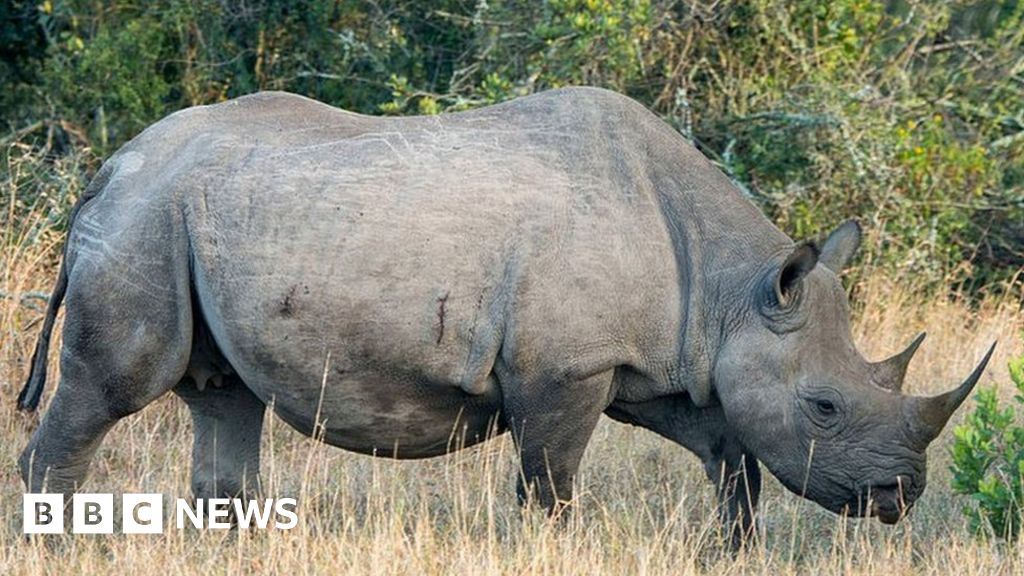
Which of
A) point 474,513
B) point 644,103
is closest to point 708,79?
point 644,103

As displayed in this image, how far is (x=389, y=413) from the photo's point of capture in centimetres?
648

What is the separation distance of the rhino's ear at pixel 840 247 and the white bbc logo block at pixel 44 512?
10.1 ft

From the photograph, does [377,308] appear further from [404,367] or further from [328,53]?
[328,53]

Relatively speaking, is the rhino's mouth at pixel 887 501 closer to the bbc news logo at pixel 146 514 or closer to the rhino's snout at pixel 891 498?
the rhino's snout at pixel 891 498

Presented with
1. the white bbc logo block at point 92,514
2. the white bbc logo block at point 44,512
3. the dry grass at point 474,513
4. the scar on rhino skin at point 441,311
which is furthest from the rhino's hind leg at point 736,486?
the white bbc logo block at point 44,512

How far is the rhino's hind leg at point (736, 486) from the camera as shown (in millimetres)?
6699

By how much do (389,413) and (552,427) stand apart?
0.61 m

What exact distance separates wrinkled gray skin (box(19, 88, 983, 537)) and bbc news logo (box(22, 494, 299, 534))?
0.35ft

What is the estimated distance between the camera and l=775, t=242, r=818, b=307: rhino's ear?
20.6 ft

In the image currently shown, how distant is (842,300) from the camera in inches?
259

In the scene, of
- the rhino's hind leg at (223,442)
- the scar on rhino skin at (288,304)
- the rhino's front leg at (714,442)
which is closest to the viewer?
the scar on rhino skin at (288,304)

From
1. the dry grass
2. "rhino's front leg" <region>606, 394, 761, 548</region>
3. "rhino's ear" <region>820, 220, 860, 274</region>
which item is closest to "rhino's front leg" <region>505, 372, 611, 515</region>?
the dry grass

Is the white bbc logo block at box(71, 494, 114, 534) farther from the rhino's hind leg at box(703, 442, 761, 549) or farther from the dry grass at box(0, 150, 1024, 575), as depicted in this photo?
the rhino's hind leg at box(703, 442, 761, 549)

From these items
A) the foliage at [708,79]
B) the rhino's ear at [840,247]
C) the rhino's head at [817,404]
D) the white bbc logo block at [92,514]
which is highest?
the rhino's ear at [840,247]
